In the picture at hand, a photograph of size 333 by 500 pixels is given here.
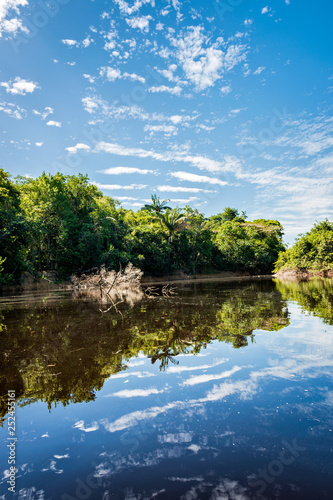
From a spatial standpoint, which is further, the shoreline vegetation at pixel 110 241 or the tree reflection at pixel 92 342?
the shoreline vegetation at pixel 110 241

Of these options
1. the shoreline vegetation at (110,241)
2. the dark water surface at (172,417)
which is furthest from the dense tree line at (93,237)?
the dark water surface at (172,417)

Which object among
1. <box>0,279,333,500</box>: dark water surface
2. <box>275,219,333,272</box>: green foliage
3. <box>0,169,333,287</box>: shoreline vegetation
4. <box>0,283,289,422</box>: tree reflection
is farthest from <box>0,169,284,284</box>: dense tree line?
<box>0,279,333,500</box>: dark water surface

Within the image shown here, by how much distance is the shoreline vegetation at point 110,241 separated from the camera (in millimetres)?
21258

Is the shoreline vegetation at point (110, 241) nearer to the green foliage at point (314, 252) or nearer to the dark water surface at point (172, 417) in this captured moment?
the green foliage at point (314, 252)

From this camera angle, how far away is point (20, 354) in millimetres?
4664

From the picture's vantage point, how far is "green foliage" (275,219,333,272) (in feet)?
105

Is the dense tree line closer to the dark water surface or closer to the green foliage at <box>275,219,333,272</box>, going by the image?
the green foliage at <box>275,219,333,272</box>

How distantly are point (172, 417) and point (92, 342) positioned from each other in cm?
311

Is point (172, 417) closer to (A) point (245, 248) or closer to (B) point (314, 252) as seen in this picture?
(B) point (314, 252)

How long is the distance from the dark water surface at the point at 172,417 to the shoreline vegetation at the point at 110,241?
52.0 feet

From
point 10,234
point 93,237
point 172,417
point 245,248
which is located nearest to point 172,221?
point 93,237

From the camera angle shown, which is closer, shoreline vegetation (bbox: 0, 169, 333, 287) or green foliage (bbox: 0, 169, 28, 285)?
green foliage (bbox: 0, 169, 28, 285)

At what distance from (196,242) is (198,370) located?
37686 millimetres

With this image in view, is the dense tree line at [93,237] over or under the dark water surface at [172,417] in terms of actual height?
over
